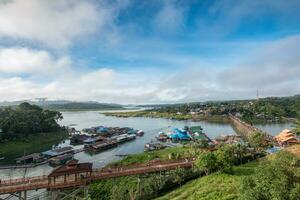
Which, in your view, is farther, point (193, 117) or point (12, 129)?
point (193, 117)

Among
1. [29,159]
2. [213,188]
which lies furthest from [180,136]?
[213,188]

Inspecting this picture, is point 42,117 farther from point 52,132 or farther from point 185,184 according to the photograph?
point 185,184

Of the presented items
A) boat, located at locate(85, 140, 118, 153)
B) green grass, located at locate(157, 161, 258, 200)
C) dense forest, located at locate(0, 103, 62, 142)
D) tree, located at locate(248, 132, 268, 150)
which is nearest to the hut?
green grass, located at locate(157, 161, 258, 200)

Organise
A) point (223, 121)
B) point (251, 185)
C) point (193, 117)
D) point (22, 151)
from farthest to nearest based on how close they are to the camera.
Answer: point (193, 117) < point (223, 121) < point (22, 151) < point (251, 185)

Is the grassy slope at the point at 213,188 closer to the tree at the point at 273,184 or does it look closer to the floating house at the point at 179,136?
the tree at the point at 273,184

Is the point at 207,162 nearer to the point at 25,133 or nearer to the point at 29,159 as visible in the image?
the point at 29,159

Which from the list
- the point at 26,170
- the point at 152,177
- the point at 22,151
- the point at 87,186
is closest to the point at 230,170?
the point at 152,177

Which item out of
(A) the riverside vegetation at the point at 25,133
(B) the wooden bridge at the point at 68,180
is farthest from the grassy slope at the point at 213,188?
(A) the riverside vegetation at the point at 25,133

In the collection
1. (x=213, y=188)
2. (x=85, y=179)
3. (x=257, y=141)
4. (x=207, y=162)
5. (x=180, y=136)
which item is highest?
(x=257, y=141)
